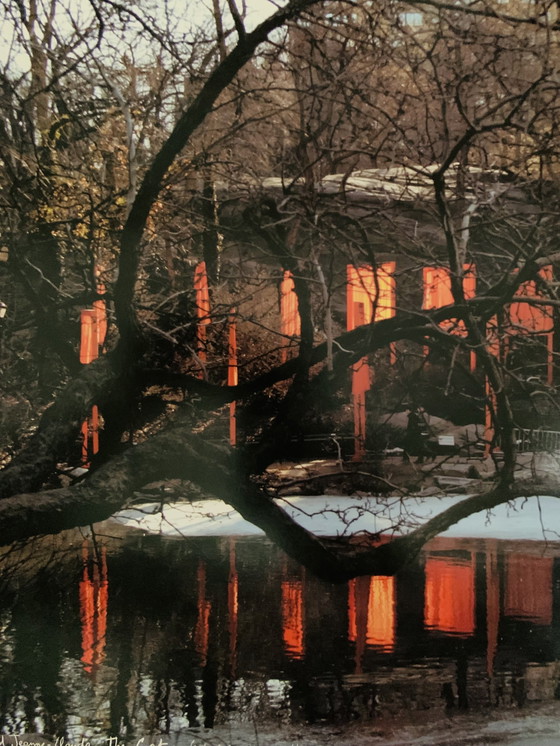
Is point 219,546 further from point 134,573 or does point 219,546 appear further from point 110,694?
point 110,694

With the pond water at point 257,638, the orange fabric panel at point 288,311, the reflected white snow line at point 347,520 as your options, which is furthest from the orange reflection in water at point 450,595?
the orange fabric panel at point 288,311

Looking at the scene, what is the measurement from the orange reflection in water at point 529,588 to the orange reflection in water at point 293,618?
233cm

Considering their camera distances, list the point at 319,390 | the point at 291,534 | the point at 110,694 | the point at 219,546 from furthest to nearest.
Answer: the point at 219,546
the point at 110,694
the point at 319,390
the point at 291,534

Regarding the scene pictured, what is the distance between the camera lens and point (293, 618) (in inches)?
399

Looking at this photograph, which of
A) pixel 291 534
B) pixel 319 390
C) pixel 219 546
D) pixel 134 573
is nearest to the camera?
pixel 291 534

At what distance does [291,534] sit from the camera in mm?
6410

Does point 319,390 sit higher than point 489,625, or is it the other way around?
point 319,390

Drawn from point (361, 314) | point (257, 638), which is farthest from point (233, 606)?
point (361, 314)

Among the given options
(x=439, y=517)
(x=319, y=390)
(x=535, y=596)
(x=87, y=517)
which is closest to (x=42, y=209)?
(x=319, y=390)

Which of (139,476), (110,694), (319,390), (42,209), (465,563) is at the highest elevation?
(42,209)

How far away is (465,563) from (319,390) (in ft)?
21.6

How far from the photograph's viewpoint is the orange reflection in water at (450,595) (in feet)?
32.4

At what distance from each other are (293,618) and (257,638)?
0.84 m

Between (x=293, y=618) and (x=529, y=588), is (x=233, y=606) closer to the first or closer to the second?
(x=293, y=618)
